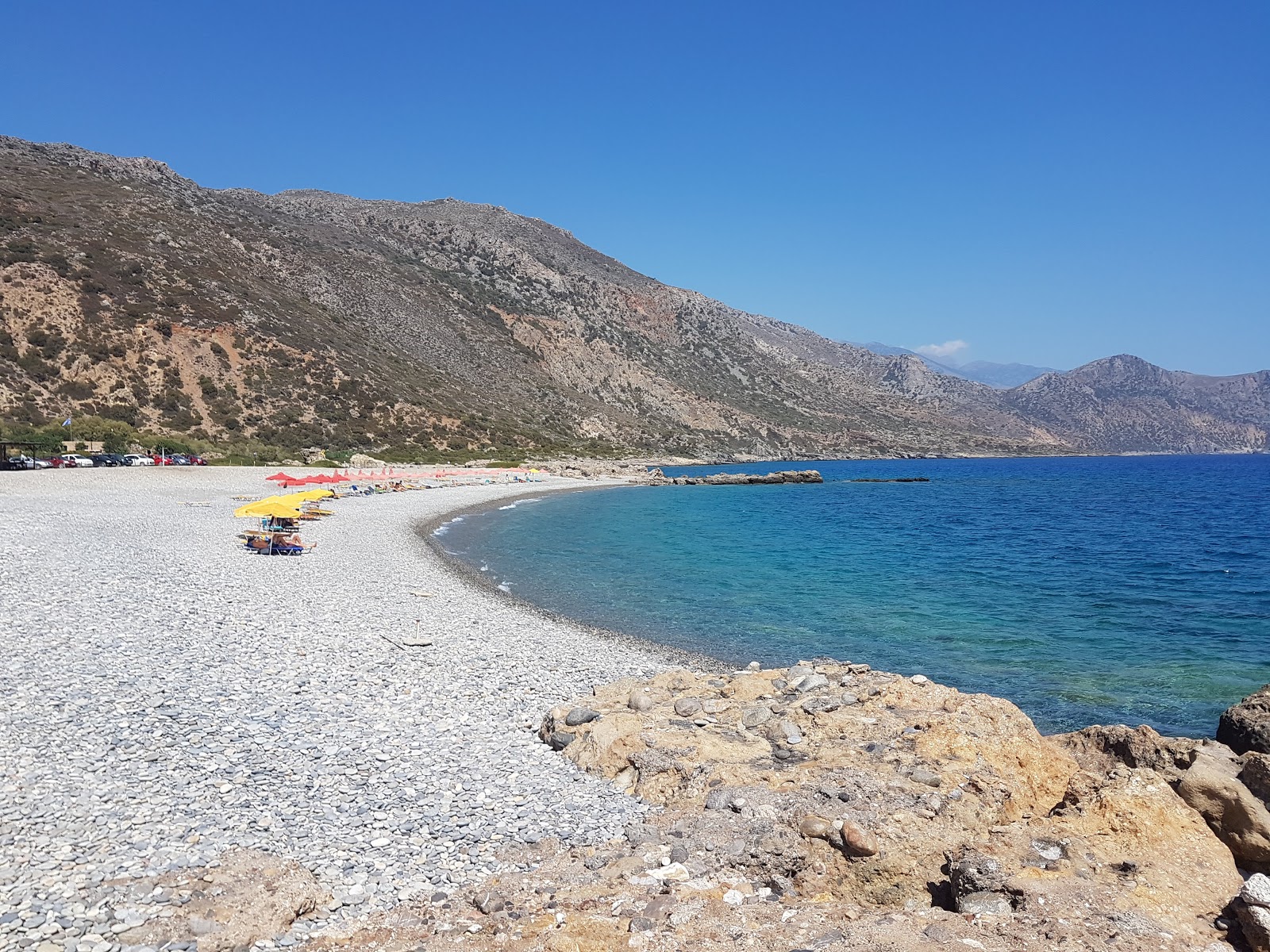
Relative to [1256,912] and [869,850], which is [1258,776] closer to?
[1256,912]

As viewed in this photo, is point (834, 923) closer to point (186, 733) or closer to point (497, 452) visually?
point (186, 733)

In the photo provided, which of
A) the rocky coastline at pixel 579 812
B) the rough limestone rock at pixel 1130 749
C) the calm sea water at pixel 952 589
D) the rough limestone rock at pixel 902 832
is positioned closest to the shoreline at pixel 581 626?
the calm sea water at pixel 952 589

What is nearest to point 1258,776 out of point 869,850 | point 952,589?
point 869,850

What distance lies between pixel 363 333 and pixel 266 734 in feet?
316

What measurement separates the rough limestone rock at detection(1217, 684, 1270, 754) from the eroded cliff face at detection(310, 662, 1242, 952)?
6.88ft

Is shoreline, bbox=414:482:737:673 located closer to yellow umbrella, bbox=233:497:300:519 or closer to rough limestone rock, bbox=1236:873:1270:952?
yellow umbrella, bbox=233:497:300:519

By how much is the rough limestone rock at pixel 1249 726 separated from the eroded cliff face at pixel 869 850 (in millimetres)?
2097

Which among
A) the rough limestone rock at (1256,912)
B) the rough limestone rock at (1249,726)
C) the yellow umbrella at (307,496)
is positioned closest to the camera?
the rough limestone rock at (1256,912)

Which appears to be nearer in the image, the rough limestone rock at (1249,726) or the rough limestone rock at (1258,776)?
the rough limestone rock at (1258,776)

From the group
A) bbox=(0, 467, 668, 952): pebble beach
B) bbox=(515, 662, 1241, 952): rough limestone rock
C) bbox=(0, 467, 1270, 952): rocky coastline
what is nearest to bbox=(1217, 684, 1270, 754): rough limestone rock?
bbox=(0, 467, 1270, 952): rocky coastline

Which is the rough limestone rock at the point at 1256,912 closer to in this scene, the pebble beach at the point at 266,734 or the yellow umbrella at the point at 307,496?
the pebble beach at the point at 266,734

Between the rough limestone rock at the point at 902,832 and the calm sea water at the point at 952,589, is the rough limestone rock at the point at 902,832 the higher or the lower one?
the higher one

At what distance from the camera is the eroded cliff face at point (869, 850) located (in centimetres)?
567

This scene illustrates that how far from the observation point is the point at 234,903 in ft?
19.8
